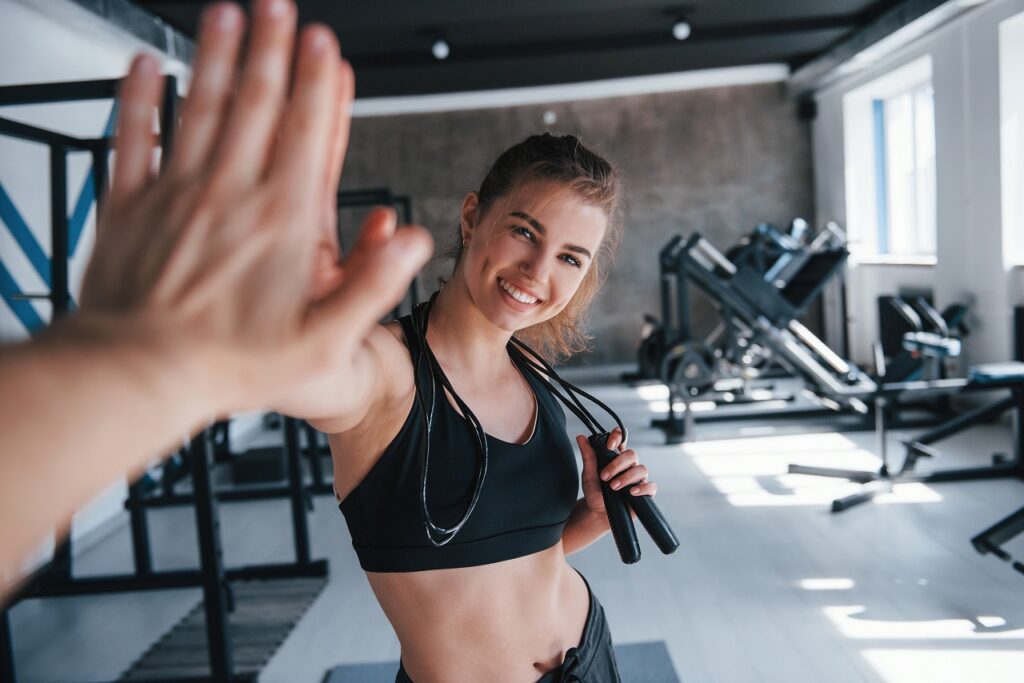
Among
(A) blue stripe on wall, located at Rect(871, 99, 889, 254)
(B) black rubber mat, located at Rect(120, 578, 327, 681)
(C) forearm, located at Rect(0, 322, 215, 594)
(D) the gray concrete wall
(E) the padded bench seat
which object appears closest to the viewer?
(C) forearm, located at Rect(0, 322, 215, 594)

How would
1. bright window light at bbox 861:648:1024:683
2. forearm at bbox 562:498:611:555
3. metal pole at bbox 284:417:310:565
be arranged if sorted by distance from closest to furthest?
forearm at bbox 562:498:611:555
bright window light at bbox 861:648:1024:683
metal pole at bbox 284:417:310:565

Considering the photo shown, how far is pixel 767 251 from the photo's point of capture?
265 inches

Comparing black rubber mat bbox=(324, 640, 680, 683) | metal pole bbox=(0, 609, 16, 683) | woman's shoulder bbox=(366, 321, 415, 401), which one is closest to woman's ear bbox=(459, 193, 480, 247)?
woman's shoulder bbox=(366, 321, 415, 401)

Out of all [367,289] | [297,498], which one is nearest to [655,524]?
[367,289]

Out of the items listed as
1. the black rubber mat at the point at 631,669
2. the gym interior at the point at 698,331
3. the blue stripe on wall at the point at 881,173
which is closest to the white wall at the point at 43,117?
the gym interior at the point at 698,331

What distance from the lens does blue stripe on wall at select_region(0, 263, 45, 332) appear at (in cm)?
387

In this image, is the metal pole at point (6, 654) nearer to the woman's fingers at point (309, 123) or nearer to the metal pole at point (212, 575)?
the metal pole at point (212, 575)

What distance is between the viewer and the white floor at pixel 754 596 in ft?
9.32

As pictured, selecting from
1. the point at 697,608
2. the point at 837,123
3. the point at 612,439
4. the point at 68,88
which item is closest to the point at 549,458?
the point at 612,439

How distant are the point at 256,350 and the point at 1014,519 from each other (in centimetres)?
381

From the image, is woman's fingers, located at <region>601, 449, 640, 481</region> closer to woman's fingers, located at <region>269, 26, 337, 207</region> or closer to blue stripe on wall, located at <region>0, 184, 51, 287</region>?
woman's fingers, located at <region>269, 26, 337, 207</region>

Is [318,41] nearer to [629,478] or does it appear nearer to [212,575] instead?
[629,478]

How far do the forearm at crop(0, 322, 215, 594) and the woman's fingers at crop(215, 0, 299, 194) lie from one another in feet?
0.29

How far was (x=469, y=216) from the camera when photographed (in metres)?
1.41
